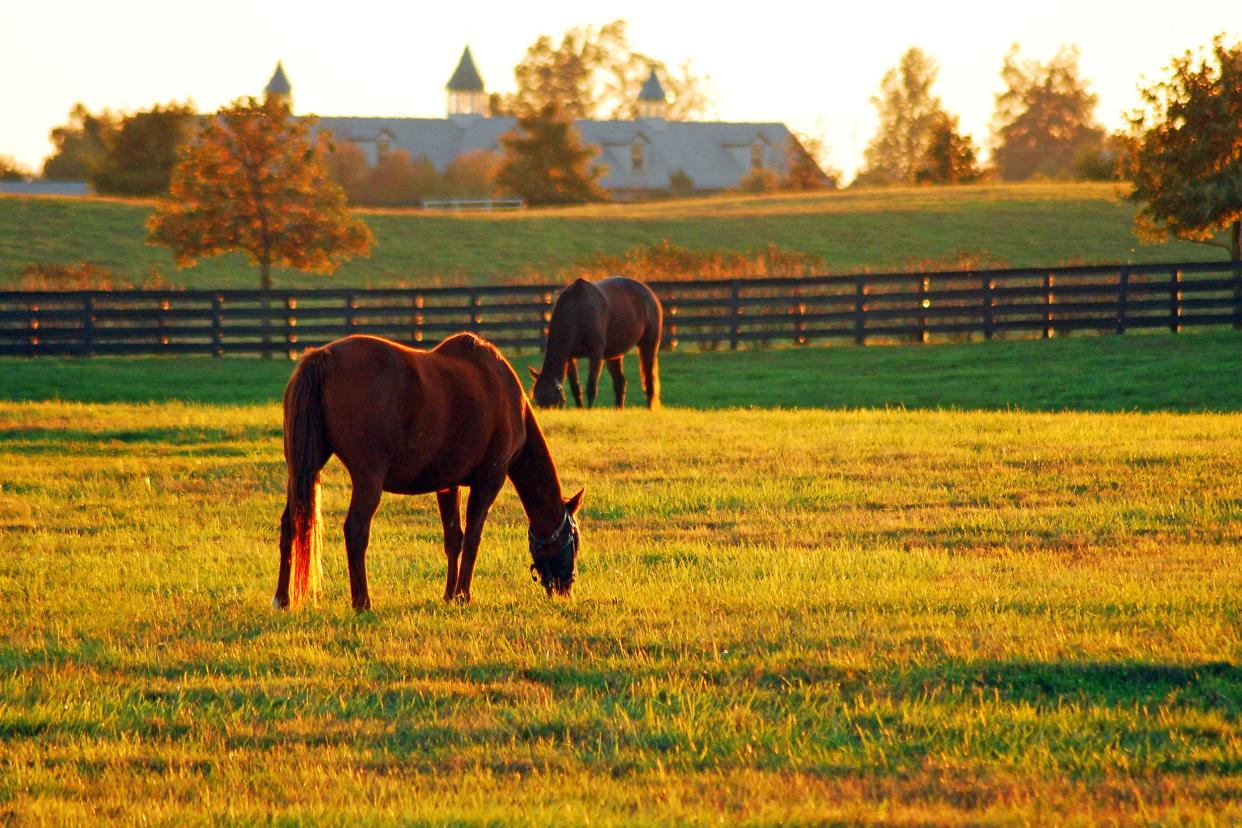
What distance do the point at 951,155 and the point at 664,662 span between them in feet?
256

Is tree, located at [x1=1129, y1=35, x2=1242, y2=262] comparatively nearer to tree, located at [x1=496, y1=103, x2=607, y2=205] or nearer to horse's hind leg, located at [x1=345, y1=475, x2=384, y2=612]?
horse's hind leg, located at [x1=345, y1=475, x2=384, y2=612]

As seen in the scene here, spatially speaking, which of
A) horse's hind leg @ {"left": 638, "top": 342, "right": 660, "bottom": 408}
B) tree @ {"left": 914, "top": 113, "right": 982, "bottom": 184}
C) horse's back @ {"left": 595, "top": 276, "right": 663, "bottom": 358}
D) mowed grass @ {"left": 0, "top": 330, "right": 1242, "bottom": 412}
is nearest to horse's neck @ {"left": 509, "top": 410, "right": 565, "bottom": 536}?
horse's back @ {"left": 595, "top": 276, "right": 663, "bottom": 358}

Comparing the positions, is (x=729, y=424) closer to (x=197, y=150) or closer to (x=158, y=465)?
(x=158, y=465)

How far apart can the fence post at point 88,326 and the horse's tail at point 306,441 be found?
24265 millimetres

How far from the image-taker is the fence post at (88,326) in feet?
98.1

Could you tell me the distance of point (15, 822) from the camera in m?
4.56

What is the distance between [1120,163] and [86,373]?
28.5 m

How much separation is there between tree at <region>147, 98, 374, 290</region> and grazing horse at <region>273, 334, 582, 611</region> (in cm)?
3077

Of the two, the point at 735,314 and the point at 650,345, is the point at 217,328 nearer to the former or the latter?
the point at 735,314

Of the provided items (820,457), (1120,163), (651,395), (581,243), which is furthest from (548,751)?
(581,243)

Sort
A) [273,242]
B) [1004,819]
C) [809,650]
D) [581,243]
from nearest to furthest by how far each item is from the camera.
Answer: [1004,819] → [809,650] → [273,242] → [581,243]

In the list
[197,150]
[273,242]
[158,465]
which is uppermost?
[197,150]

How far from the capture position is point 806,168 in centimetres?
9088

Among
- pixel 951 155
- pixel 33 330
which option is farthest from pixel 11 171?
pixel 33 330
